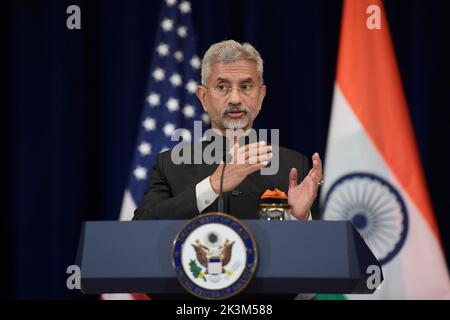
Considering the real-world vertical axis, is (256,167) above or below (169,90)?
below

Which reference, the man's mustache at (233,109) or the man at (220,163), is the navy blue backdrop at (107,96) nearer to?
the man at (220,163)

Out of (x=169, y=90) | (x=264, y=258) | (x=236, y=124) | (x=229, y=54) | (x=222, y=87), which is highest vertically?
(x=169, y=90)

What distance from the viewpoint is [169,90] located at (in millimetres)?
4270

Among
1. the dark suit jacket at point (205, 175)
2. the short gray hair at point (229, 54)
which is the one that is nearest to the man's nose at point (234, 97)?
the short gray hair at point (229, 54)

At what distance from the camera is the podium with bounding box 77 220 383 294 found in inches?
63.6

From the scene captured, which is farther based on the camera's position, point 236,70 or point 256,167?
point 236,70

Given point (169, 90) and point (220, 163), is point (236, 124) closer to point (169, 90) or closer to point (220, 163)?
point (220, 163)

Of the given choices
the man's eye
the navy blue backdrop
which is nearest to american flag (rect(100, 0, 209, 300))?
the navy blue backdrop

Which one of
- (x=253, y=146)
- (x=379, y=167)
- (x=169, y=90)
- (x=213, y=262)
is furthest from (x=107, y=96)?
(x=213, y=262)

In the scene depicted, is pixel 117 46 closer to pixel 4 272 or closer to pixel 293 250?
pixel 4 272

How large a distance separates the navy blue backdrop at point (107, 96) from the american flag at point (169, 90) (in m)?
0.15

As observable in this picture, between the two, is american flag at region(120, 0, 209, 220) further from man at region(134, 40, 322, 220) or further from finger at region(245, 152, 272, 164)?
finger at region(245, 152, 272, 164)

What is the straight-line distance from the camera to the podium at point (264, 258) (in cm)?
162

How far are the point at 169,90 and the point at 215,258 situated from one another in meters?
2.77
